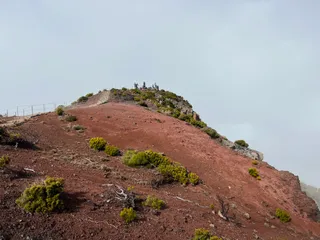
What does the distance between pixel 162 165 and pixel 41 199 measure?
9.11 m

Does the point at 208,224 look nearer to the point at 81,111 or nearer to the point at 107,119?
the point at 107,119

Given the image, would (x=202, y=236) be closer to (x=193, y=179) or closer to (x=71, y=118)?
(x=193, y=179)

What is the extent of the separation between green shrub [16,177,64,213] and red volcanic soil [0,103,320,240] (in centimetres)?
24

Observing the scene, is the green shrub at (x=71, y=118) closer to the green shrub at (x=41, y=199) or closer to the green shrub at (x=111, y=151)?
the green shrub at (x=111, y=151)

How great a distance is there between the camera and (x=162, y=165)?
61.1ft

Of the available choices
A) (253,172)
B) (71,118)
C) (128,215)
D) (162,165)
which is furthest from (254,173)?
(71,118)

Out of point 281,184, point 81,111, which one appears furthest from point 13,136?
point 281,184

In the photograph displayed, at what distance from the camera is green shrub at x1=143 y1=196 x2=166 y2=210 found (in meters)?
12.9

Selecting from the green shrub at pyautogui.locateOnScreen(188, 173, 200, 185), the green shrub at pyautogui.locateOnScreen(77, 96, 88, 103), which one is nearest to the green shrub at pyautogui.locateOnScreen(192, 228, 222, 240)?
the green shrub at pyautogui.locateOnScreen(188, 173, 200, 185)

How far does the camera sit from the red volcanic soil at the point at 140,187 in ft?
34.1

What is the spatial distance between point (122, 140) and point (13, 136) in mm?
8350

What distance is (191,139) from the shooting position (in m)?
27.1

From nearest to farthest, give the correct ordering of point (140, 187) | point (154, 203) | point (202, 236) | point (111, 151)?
point (202, 236)
point (154, 203)
point (140, 187)
point (111, 151)

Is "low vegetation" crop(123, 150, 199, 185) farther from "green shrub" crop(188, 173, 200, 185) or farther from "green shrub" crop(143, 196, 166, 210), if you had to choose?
"green shrub" crop(143, 196, 166, 210)
